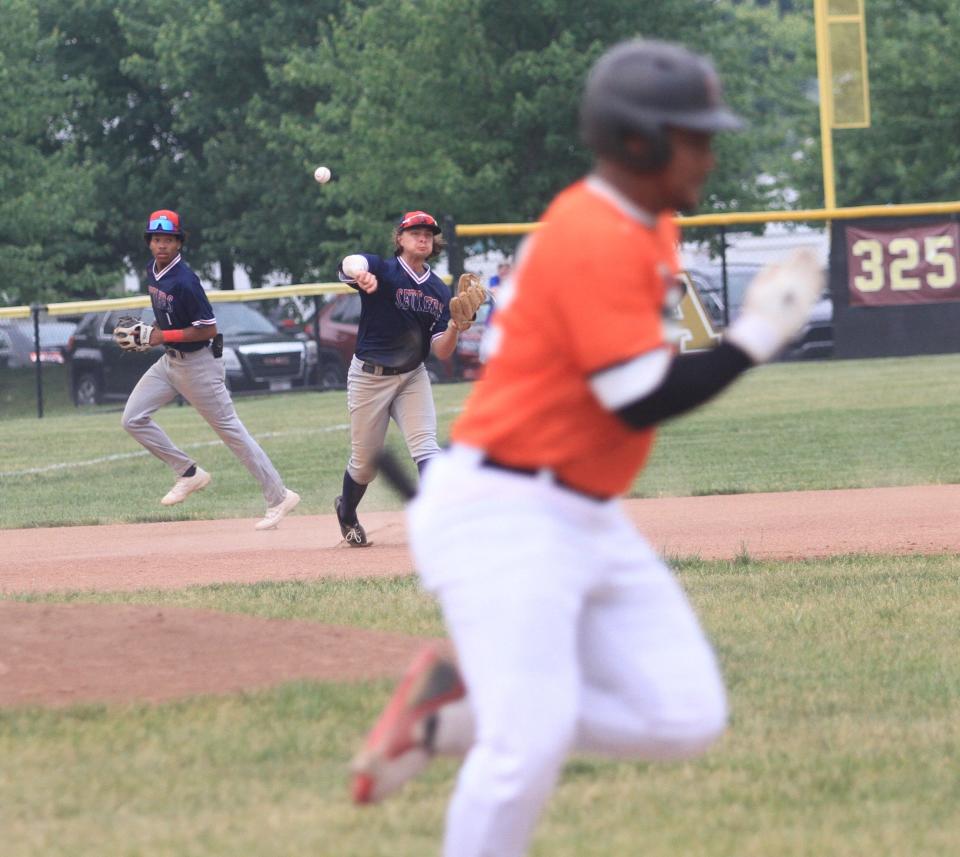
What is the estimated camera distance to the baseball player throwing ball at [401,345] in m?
9.41

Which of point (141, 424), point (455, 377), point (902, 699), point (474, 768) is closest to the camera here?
point (474, 768)

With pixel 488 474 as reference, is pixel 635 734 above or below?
below

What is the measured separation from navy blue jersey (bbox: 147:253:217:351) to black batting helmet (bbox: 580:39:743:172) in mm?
7431

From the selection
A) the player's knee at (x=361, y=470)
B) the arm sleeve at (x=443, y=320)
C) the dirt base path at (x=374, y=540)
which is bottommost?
the dirt base path at (x=374, y=540)

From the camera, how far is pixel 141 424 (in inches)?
441

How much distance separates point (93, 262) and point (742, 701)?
37049mm

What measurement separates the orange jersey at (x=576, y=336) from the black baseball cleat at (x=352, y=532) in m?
6.43

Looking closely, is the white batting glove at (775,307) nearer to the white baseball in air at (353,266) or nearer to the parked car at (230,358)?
the white baseball in air at (353,266)

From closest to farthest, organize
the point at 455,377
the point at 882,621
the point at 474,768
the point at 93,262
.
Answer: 1. the point at 474,768
2. the point at 882,621
3. the point at 455,377
4. the point at 93,262

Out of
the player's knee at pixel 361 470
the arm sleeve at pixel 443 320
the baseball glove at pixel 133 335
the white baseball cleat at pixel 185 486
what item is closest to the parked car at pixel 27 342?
the white baseball cleat at pixel 185 486

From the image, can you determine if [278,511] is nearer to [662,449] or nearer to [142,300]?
[662,449]

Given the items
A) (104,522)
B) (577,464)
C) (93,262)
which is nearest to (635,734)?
(577,464)

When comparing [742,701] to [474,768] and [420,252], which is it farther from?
[420,252]

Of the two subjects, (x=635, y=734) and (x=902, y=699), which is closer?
(x=635, y=734)
